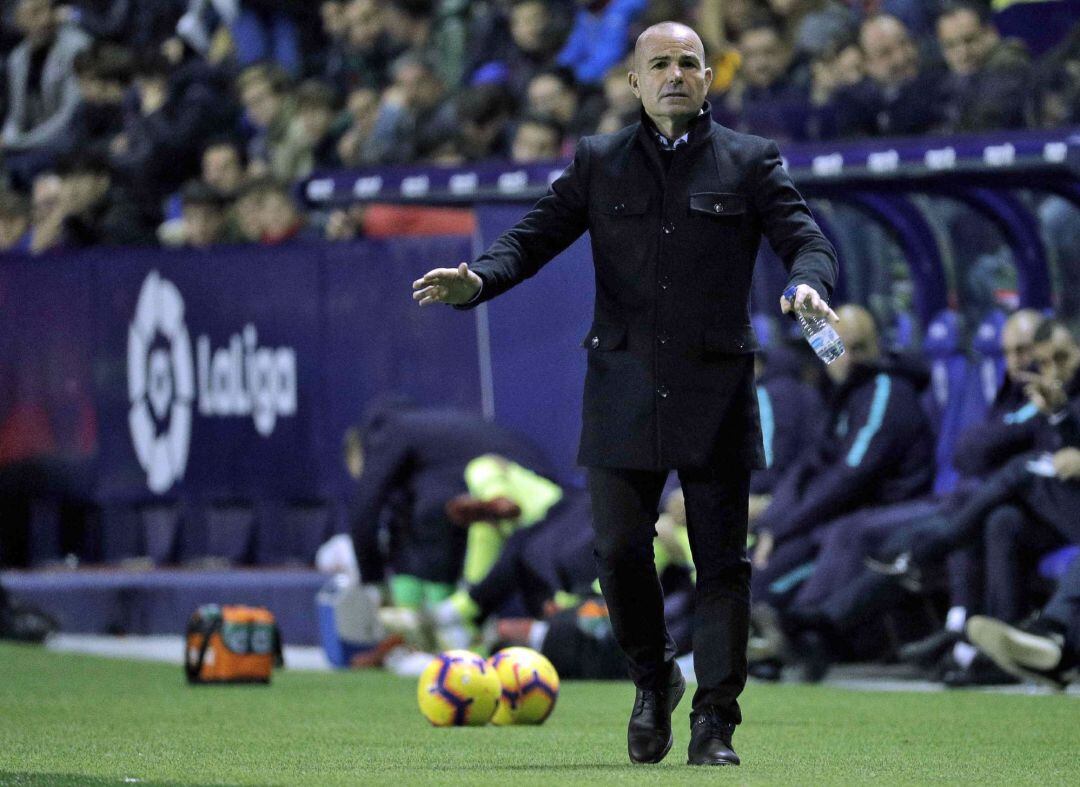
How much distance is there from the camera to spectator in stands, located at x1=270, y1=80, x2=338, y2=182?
1791 centimetres

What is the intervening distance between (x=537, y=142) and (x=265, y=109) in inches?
171

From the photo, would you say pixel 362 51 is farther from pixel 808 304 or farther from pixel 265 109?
pixel 808 304

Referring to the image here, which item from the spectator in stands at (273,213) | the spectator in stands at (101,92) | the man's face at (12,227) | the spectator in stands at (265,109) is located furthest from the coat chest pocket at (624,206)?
the spectator in stands at (101,92)

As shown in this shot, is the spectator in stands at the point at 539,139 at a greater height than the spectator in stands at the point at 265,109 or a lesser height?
lesser

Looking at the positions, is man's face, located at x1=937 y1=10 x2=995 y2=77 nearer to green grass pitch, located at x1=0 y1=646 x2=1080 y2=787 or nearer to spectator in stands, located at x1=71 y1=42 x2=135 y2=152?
green grass pitch, located at x1=0 y1=646 x2=1080 y2=787

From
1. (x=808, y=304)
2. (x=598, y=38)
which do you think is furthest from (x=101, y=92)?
(x=808, y=304)

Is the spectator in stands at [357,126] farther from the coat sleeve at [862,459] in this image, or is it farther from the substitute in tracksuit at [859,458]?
the coat sleeve at [862,459]

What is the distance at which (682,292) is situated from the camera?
678 cm

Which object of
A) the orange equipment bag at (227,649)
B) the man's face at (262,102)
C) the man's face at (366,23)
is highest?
the man's face at (366,23)

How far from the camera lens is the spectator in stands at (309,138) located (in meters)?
17.9

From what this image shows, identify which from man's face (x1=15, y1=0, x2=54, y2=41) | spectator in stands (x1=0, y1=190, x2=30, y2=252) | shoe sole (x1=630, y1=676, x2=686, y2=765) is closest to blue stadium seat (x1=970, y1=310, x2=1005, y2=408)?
shoe sole (x1=630, y1=676, x2=686, y2=765)

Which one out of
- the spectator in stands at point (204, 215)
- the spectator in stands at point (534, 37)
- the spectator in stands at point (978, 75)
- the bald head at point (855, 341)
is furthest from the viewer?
the spectator in stands at point (534, 37)

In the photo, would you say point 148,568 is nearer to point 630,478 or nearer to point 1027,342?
point 1027,342

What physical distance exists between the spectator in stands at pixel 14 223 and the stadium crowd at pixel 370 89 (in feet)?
0.06
